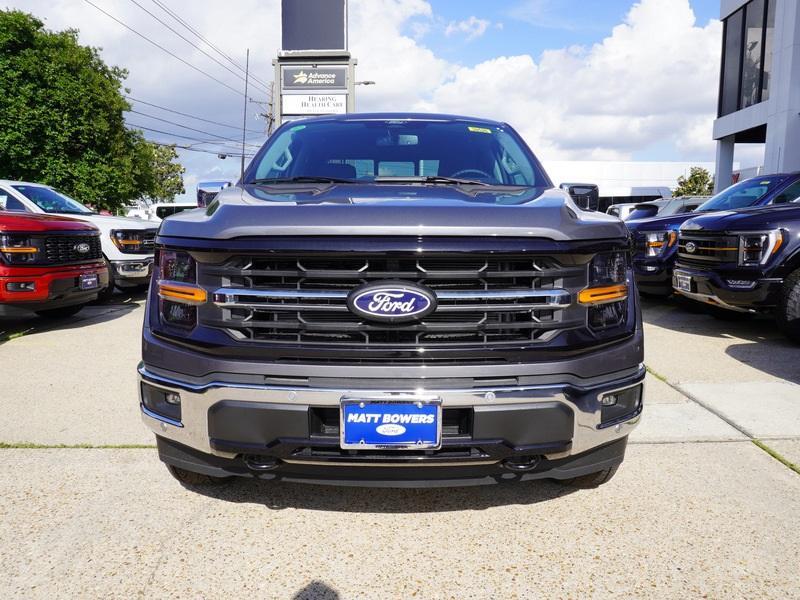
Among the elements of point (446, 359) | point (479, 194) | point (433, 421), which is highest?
point (479, 194)

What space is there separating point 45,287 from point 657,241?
22.8ft

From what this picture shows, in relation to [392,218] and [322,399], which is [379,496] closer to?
[322,399]

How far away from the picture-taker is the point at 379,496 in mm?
2699

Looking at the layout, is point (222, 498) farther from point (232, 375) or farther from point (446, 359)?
point (446, 359)

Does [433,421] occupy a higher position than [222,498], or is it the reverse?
[433,421]

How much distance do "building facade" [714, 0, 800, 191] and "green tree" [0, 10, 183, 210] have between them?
20.3m

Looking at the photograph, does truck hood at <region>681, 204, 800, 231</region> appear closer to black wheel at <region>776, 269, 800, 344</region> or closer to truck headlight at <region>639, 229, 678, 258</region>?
black wheel at <region>776, 269, 800, 344</region>

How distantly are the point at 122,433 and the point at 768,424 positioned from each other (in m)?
3.76

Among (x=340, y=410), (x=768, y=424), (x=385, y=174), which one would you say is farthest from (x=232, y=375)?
(x=768, y=424)

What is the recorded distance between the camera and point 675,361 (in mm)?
5219

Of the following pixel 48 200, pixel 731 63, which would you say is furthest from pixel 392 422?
pixel 731 63

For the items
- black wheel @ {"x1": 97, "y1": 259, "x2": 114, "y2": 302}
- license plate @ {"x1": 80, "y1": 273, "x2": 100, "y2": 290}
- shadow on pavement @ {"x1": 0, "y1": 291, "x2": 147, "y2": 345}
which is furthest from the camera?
black wheel @ {"x1": 97, "y1": 259, "x2": 114, "y2": 302}

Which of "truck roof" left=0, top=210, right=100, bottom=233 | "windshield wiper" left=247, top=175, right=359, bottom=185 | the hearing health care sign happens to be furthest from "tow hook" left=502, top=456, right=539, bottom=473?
the hearing health care sign

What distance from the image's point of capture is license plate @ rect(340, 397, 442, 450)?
2020 mm
